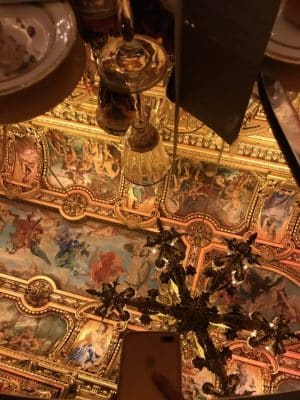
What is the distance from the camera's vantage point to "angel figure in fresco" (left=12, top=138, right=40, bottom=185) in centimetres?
607

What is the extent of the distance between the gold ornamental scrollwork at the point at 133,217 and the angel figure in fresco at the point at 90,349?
1250 mm

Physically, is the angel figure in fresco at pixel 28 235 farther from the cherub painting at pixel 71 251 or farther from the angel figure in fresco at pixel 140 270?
the angel figure in fresco at pixel 140 270

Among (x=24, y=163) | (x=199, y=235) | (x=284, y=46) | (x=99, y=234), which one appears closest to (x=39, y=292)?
(x=99, y=234)

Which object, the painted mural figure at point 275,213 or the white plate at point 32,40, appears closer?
the white plate at point 32,40

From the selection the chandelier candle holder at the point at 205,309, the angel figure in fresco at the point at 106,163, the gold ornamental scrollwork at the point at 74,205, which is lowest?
the chandelier candle holder at the point at 205,309

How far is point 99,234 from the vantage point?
6.19 metres

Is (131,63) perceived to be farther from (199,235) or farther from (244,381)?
(244,381)

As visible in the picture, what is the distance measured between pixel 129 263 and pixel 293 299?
1.90m

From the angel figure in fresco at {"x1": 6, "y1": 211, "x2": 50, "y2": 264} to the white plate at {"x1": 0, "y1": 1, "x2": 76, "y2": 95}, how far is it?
A: 190 inches

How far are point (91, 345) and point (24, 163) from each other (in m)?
2.28

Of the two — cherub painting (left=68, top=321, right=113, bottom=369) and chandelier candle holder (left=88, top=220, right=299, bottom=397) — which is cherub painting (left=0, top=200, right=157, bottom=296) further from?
chandelier candle holder (left=88, top=220, right=299, bottom=397)

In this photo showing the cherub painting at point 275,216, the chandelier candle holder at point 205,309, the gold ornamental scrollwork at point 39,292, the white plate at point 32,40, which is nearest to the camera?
the white plate at point 32,40

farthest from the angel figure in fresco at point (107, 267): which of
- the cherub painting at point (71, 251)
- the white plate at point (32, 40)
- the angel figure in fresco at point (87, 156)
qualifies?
the white plate at point (32, 40)

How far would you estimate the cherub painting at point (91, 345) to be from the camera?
225 inches
